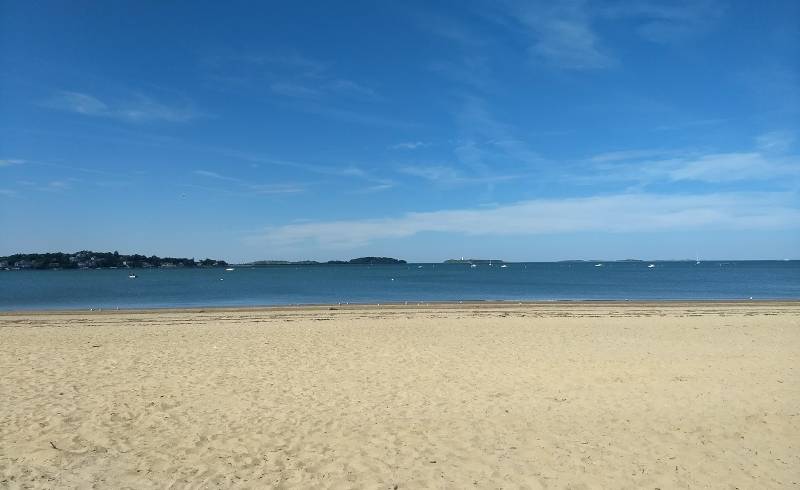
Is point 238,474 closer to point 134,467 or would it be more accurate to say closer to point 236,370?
point 134,467

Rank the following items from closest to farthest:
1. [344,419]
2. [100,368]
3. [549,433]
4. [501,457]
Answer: [501,457], [549,433], [344,419], [100,368]

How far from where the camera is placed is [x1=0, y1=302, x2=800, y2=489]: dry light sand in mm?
6496

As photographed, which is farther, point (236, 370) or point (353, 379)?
point (236, 370)

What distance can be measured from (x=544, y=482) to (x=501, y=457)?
2.74ft

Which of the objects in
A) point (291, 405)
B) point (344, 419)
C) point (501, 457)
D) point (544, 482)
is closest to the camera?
point (544, 482)

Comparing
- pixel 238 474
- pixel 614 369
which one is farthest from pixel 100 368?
pixel 614 369

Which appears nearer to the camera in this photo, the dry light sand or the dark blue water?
the dry light sand

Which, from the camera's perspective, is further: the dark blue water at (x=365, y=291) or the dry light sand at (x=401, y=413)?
the dark blue water at (x=365, y=291)

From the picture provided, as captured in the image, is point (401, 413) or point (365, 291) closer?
point (401, 413)

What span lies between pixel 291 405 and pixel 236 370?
11.2 ft

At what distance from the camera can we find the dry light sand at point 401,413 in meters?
6.50

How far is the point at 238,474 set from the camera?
253 inches

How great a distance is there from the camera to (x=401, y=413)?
347 inches

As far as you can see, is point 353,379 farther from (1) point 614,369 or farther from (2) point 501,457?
(1) point 614,369
